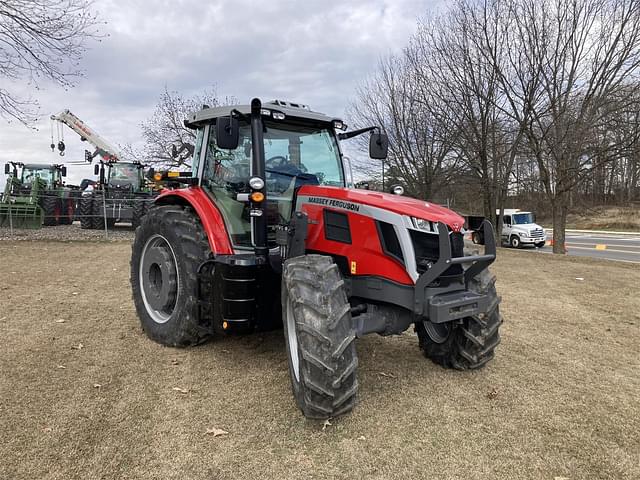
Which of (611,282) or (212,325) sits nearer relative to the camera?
(212,325)

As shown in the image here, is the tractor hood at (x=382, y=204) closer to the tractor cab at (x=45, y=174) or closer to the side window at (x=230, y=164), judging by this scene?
the side window at (x=230, y=164)

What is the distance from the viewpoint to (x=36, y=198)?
17.1 meters

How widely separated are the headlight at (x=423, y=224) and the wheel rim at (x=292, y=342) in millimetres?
1047

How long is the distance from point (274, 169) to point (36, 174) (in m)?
20.4

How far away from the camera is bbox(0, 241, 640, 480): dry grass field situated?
8.61ft

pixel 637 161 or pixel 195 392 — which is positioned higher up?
pixel 637 161

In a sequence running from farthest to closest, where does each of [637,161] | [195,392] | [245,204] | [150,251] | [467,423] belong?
[637,161] → [150,251] → [245,204] → [195,392] → [467,423]

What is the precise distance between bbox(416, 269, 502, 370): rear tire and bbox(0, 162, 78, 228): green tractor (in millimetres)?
14309

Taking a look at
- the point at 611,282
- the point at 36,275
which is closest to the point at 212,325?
the point at 36,275

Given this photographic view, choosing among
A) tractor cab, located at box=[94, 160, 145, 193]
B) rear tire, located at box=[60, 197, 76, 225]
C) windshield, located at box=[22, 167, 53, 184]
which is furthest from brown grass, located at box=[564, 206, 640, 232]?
windshield, located at box=[22, 167, 53, 184]

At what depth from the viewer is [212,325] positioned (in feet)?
13.2

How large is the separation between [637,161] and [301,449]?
14362mm

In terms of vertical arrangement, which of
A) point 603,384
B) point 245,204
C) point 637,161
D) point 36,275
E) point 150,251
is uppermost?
Answer: point 637,161

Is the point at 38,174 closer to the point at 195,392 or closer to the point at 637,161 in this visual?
the point at 195,392
